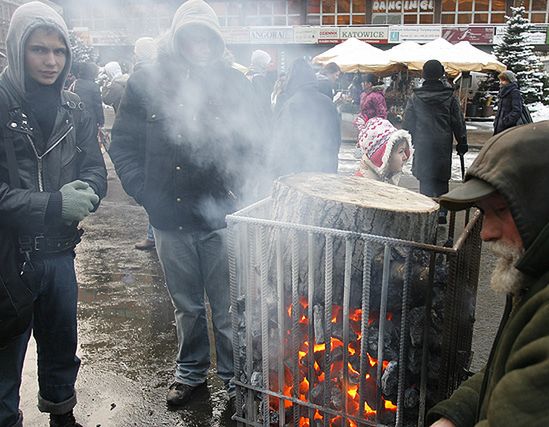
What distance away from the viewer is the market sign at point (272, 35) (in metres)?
28.5

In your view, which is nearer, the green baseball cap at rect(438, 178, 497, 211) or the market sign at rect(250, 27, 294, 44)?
the green baseball cap at rect(438, 178, 497, 211)

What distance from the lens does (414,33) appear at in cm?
2977

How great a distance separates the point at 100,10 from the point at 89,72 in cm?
375

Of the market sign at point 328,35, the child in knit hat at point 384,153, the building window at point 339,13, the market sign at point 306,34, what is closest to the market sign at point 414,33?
the building window at point 339,13

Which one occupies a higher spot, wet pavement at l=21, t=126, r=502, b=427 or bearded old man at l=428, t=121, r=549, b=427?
bearded old man at l=428, t=121, r=549, b=427

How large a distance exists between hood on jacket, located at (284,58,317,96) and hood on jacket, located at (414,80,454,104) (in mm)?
2148

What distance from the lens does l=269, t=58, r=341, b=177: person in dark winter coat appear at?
14.9 ft

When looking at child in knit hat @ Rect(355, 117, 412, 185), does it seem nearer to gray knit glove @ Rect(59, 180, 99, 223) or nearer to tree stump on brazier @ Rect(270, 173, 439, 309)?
tree stump on brazier @ Rect(270, 173, 439, 309)

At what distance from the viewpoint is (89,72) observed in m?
7.25

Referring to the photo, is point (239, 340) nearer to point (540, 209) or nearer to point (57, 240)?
point (57, 240)

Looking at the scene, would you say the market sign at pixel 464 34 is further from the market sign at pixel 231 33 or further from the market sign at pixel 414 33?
the market sign at pixel 231 33

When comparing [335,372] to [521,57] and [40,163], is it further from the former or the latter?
[521,57]

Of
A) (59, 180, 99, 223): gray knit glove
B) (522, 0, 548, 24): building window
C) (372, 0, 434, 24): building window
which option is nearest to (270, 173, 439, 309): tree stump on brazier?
(59, 180, 99, 223): gray knit glove

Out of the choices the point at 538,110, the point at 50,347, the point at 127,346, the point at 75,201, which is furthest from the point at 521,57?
the point at 50,347
